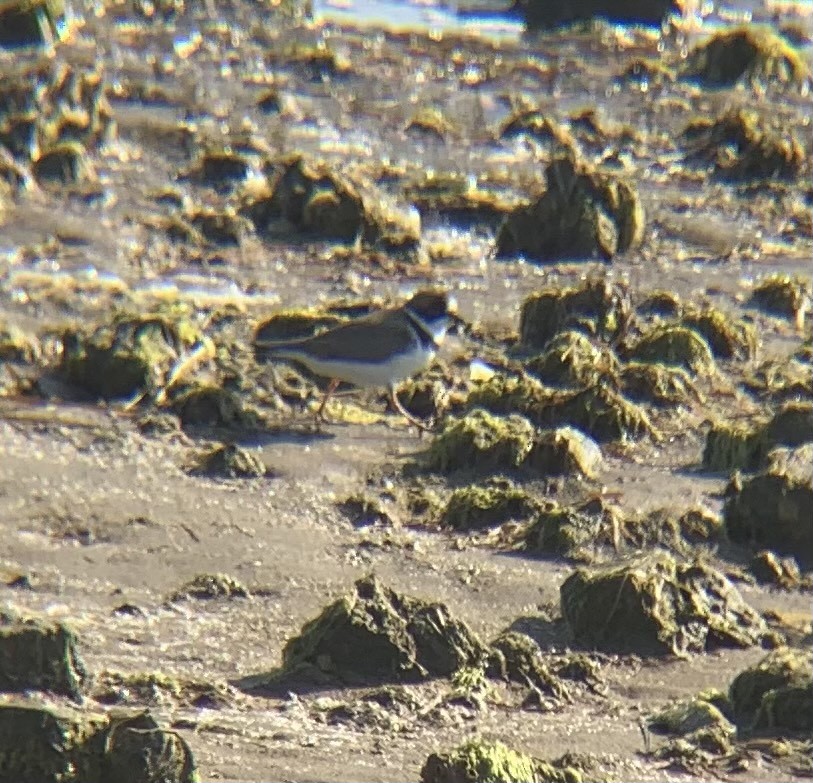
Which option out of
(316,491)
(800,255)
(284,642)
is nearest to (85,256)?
(316,491)

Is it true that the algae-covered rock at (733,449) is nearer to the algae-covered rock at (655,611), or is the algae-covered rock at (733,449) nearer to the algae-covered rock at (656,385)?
the algae-covered rock at (656,385)

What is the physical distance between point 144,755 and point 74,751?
0.49 feet

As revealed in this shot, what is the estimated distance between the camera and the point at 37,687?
16.7ft

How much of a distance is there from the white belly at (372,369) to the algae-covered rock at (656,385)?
0.85 meters

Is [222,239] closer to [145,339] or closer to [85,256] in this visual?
[85,256]

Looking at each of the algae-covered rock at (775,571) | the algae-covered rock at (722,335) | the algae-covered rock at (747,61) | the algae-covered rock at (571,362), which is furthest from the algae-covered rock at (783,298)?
the algae-covered rock at (747,61)

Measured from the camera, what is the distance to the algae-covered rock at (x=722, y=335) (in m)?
9.39

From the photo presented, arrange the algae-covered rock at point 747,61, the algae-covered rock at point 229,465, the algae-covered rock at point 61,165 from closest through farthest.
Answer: the algae-covered rock at point 229,465
the algae-covered rock at point 61,165
the algae-covered rock at point 747,61

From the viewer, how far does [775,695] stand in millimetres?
5434

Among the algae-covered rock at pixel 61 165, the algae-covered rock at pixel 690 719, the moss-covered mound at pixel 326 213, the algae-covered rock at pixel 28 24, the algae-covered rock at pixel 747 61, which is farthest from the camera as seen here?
the algae-covered rock at pixel 747 61

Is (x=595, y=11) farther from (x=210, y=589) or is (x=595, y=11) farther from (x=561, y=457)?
(x=210, y=589)

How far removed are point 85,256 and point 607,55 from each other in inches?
299

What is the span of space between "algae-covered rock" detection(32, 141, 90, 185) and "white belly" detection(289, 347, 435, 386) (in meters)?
3.25

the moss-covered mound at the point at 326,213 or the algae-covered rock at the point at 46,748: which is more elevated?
the algae-covered rock at the point at 46,748
